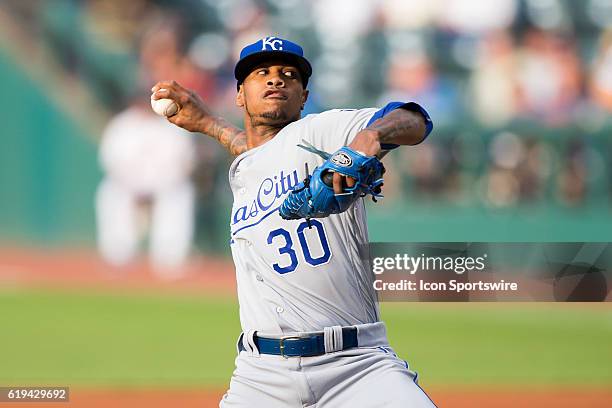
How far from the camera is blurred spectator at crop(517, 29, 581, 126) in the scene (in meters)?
6.30

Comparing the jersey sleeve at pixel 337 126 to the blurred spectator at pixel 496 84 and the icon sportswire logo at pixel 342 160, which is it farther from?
the blurred spectator at pixel 496 84

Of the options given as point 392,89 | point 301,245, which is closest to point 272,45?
point 301,245

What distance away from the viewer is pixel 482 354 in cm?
614

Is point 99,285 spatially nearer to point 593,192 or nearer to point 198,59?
point 198,59

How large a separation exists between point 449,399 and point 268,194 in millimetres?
3495

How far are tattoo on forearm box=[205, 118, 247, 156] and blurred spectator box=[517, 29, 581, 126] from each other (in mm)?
3330

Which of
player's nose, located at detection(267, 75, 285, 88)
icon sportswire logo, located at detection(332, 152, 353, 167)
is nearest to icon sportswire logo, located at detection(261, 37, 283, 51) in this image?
player's nose, located at detection(267, 75, 285, 88)

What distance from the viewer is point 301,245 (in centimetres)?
273

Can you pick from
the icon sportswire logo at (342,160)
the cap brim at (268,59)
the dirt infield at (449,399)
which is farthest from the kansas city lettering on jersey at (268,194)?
the dirt infield at (449,399)

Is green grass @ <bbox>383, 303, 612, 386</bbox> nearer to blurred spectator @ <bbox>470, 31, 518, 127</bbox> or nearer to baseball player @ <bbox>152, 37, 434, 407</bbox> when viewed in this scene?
blurred spectator @ <bbox>470, 31, 518, 127</bbox>

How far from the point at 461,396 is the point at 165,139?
286 centimetres

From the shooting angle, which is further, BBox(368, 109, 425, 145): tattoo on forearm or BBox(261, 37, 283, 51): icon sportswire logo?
BBox(261, 37, 283, 51): icon sportswire logo

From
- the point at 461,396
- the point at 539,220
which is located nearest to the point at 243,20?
the point at 539,220

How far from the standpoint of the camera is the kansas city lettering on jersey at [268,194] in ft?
9.08
